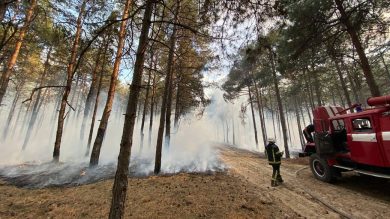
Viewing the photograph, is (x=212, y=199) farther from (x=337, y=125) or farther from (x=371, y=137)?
(x=337, y=125)

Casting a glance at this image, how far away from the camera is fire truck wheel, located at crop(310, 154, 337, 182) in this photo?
7.83 m

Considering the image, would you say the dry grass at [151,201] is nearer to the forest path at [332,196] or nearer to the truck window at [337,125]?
the forest path at [332,196]

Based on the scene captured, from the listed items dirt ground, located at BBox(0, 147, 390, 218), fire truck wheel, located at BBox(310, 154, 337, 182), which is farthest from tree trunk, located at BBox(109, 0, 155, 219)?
fire truck wheel, located at BBox(310, 154, 337, 182)

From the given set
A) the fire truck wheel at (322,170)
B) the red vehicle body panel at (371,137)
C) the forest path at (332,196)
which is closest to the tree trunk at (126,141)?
the forest path at (332,196)

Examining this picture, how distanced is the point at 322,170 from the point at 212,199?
508cm

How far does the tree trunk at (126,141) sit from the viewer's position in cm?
360

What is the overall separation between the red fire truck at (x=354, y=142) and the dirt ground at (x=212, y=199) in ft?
2.25

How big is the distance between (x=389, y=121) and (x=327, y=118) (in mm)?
2958

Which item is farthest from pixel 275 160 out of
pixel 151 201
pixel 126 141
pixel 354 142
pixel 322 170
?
pixel 126 141

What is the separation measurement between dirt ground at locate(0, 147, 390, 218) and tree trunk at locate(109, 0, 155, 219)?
5.92ft

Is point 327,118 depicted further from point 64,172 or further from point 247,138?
point 247,138

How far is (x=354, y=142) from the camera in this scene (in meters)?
6.90

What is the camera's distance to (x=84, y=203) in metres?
6.16

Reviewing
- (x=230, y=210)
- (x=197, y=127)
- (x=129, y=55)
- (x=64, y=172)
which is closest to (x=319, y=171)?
(x=230, y=210)
